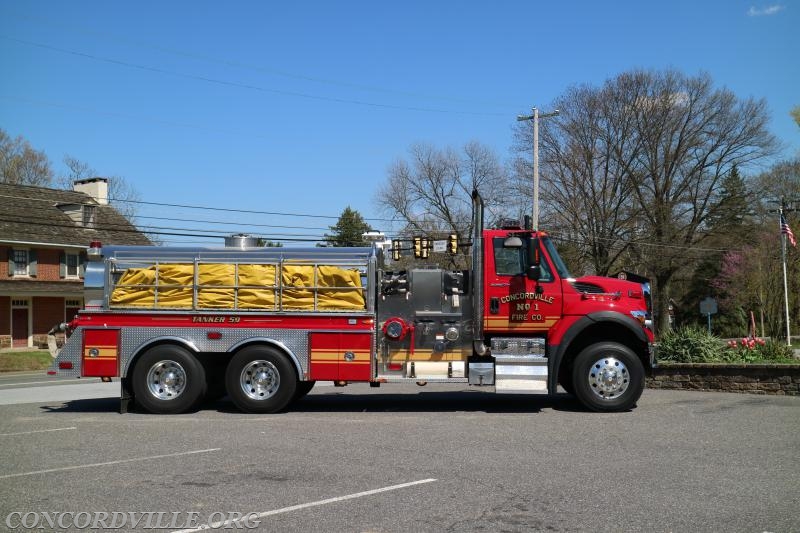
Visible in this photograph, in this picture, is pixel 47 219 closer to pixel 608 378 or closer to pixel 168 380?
pixel 168 380

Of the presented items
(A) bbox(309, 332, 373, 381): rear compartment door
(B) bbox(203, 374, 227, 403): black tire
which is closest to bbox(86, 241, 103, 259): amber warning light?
(B) bbox(203, 374, 227, 403): black tire

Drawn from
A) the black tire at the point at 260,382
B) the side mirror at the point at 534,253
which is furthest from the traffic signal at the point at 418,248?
the black tire at the point at 260,382

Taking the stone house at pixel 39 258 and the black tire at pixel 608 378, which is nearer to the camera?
the black tire at pixel 608 378

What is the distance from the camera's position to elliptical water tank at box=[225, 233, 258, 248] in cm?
1277

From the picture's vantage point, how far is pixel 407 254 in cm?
1317

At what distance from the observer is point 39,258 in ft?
128

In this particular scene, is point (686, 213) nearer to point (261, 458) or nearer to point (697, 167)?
point (697, 167)

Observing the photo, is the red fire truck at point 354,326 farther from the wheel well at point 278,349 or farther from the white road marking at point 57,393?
the white road marking at point 57,393

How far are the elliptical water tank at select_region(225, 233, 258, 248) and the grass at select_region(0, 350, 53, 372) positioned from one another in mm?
20571

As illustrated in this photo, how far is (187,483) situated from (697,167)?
4293 cm

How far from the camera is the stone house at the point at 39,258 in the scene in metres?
37.5

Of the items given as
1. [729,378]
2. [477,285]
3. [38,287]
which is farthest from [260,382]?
[38,287]

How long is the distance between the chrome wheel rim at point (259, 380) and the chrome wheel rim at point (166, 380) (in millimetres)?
1037

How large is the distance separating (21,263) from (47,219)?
3131 mm
